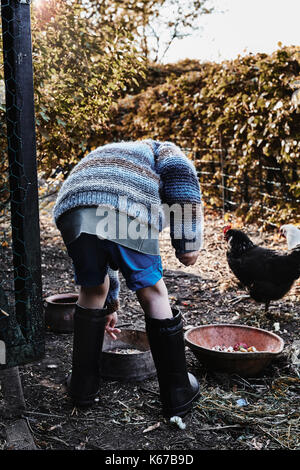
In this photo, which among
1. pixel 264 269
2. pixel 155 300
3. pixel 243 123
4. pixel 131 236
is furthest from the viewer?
pixel 243 123

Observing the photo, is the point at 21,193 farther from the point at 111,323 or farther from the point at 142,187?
the point at 111,323

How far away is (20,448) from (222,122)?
524 cm

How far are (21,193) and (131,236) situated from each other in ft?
1.64

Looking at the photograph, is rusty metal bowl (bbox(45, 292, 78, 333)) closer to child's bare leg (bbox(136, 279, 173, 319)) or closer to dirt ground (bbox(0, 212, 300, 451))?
dirt ground (bbox(0, 212, 300, 451))

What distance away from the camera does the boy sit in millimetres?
1845

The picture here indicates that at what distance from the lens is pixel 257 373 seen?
2.41m

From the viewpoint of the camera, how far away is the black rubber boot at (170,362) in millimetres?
1951

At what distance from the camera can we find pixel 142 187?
189 centimetres

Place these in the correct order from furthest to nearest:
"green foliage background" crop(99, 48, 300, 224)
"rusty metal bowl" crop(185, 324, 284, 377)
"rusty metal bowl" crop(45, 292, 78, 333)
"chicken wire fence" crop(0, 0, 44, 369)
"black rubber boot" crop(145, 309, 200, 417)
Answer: "green foliage background" crop(99, 48, 300, 224), "rusty metal bowl" crop(45, 292, 78, 333), "rusty metal bowl" crop(185, 324, 284, 377), "black rubber boot" crop(145, 309, 200, 417), "chicken wire fence" crop(0, 0, 44, 369)

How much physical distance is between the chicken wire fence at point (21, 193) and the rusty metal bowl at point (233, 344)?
86 centimetres

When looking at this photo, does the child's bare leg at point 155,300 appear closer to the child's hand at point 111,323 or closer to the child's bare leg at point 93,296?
the child's bare leg at point 93,296

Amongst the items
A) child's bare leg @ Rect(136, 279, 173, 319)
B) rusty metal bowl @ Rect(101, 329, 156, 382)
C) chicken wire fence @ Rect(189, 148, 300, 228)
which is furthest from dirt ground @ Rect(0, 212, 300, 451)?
chicken wire fence @ Rect(189, 148, 300, 228)

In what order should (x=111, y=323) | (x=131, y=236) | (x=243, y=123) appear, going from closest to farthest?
(x=131, y=236) < (x=111, y=323) < (x=243, y=123)

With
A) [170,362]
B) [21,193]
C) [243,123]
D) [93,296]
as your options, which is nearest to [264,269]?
[170,362]
